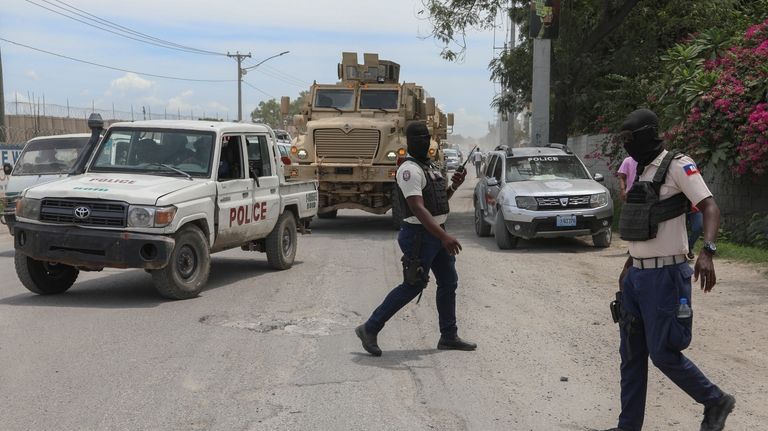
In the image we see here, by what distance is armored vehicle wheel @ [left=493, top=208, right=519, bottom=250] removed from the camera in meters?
13.5

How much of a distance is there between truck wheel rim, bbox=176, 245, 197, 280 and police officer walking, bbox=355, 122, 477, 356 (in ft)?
9.30

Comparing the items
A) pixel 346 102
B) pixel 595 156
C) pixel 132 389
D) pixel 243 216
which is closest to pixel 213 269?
pixel 243 216

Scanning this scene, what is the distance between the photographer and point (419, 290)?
6.30 m

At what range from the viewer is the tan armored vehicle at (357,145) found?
53.7ft

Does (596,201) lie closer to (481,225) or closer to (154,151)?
(481,225)

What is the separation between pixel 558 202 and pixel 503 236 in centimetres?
108

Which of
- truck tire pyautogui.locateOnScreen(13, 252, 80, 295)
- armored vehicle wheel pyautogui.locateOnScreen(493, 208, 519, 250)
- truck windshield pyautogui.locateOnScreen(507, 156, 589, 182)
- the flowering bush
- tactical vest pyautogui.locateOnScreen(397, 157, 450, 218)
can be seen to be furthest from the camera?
truck windshield pyautogui.locateOnScreen(507, 156, 589, 182)

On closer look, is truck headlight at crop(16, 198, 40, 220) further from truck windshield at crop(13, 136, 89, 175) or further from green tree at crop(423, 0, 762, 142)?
green tree at crop(423, 0, 762, 142)

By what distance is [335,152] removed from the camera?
655 inches

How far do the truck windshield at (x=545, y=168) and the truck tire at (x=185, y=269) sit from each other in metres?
7.02

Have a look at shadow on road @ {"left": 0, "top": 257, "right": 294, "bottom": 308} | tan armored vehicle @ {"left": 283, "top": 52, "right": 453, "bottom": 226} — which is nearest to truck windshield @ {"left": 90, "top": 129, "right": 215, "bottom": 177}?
shadow on road @ {"left": 0, "top": 257, "right": 294, "bottom": 308}

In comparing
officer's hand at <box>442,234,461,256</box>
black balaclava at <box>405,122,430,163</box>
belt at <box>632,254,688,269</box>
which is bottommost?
officer's hand at <box>442,234,461,256</box>

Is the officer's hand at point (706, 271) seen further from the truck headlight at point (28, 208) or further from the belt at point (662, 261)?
the truck headlight at point (28, 208)

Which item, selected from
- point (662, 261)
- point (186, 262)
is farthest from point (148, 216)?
point (662, 261)
